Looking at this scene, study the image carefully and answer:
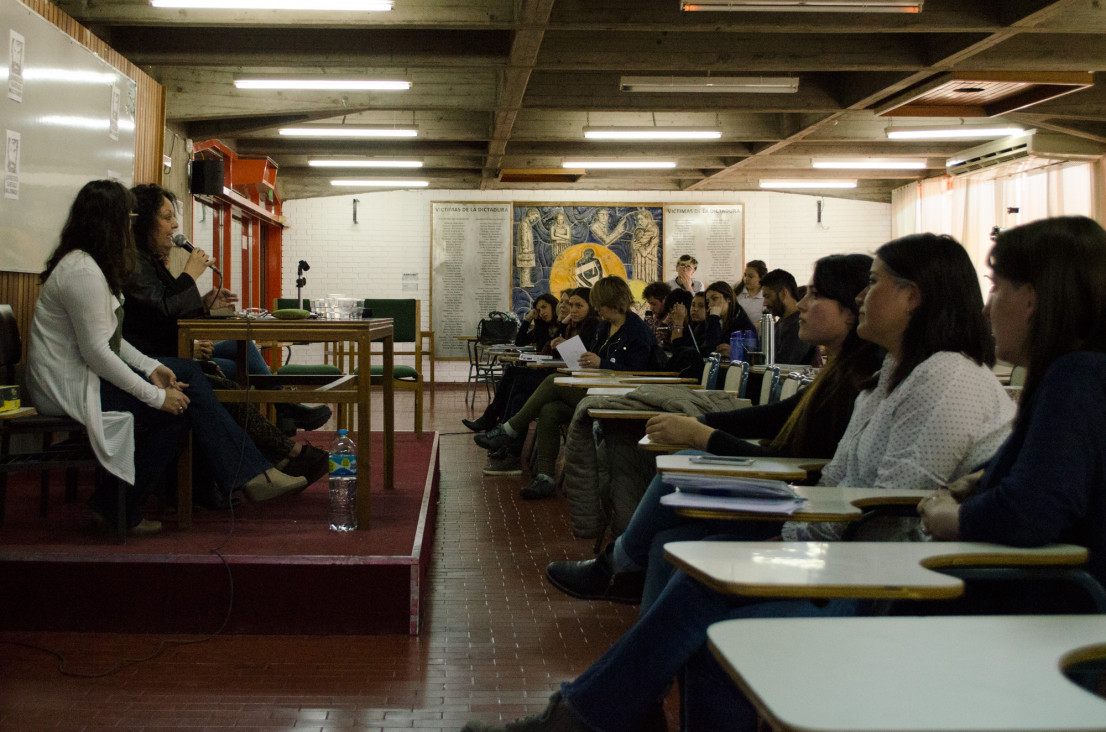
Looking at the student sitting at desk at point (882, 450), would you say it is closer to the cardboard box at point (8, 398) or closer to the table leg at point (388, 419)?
the cardboard box at point (8, 398)

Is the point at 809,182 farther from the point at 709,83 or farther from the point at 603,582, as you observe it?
the point at 603,582

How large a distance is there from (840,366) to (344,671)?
4.99ft

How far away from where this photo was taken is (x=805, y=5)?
5.10 meters

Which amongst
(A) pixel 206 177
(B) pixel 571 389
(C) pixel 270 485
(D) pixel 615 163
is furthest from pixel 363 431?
(D) pixel 615 163

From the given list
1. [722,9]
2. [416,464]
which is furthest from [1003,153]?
[416,464]

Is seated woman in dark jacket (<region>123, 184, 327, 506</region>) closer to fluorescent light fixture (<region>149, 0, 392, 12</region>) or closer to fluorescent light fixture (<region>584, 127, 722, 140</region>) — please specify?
fluorescent light fixture (<region>149, 0, 392, 12</region>)

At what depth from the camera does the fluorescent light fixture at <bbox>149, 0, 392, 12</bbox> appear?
5.35 meters

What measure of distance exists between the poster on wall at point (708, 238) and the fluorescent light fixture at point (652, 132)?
12.6 ft

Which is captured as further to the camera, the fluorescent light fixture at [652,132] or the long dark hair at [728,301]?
the fluorescent light fixture at [652,132]

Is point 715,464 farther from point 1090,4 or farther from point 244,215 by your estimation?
point 244,215

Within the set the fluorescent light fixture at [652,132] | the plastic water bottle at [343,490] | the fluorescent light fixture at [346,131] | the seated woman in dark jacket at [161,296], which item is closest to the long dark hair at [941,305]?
the plastic water bottle at [343,490]

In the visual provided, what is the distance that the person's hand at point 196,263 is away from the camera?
3.53 metres

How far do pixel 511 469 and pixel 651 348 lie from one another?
3.81 feet

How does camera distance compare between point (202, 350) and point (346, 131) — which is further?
point (346, 131)
